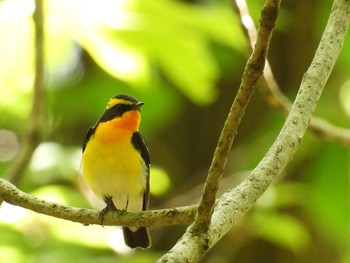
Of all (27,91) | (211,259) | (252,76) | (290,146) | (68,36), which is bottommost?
(211,259)

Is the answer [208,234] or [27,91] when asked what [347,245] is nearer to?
[27,91]

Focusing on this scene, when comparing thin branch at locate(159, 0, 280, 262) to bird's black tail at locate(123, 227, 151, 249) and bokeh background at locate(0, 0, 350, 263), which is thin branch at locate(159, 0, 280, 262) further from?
bird's black tail at locate(123, 227, 151, 249)

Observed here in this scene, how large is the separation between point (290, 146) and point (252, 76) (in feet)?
1.30

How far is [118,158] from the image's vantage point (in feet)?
16.2

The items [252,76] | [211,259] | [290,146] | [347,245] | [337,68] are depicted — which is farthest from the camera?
[211,259]

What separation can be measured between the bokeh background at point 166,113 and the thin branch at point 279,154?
1.31 m

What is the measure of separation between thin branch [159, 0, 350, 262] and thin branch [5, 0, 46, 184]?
1.61 m

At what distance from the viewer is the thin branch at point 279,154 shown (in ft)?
7.83

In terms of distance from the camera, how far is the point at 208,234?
2354mm

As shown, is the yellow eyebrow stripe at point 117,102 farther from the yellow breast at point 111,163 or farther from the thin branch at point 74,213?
the thin branch at point 74,213

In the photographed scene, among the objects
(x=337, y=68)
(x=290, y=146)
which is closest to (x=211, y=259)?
(x=337, y=68)

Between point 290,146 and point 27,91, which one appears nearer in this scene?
point 290,146

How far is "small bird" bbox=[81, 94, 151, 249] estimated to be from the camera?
4.91 metres

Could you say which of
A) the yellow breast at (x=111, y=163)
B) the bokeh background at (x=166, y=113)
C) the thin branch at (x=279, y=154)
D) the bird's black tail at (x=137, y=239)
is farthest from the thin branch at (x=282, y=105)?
the bird's black tail at (x=137, y=239)
